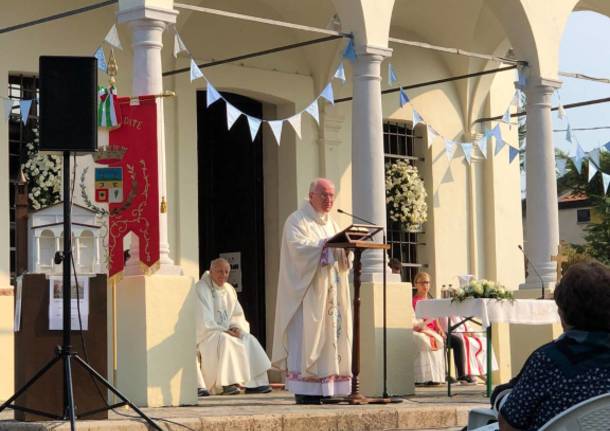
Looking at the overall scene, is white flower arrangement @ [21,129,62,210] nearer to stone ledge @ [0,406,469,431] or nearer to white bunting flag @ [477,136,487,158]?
stone ledge @ [0,406,469,431]

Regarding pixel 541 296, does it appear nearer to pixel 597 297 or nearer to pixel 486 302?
pixel 486 302

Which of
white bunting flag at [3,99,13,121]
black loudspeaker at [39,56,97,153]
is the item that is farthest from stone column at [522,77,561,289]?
black loudspeaker at [39,56,97,153]

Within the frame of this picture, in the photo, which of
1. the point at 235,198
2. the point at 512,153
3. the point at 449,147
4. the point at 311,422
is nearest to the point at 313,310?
the point at 311,422

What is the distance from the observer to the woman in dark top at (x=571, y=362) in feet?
14.3

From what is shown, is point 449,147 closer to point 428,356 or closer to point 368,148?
point 428,356

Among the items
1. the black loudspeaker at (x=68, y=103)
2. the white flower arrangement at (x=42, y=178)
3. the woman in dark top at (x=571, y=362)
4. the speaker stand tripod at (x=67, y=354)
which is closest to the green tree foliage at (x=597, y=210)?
the white flower arrangement at (x=42, y=178)

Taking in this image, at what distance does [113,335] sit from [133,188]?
1228mm

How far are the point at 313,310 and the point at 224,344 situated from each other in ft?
6.18

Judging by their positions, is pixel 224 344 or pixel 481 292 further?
pixel 224 344

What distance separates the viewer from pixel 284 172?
53.1 ft

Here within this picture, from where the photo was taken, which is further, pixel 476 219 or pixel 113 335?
pixel 476 219

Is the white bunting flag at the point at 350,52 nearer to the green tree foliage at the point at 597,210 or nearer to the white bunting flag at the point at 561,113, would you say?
the white bunting flag at the point at 561,113

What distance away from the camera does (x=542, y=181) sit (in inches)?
570

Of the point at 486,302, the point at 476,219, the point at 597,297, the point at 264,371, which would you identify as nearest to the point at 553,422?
the point at 597,297
